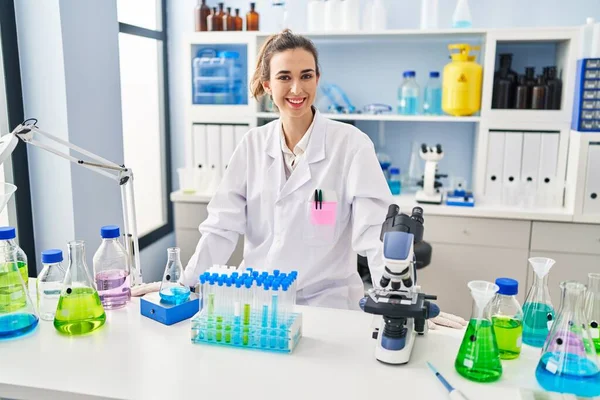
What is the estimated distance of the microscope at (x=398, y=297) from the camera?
1.08 meters

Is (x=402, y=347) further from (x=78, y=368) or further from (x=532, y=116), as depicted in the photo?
(x=532, y=116)

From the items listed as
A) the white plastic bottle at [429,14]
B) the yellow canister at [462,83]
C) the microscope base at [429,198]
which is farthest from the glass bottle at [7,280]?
the white plastic bottle at [429,14]

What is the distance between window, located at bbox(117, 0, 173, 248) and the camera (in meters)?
3.14

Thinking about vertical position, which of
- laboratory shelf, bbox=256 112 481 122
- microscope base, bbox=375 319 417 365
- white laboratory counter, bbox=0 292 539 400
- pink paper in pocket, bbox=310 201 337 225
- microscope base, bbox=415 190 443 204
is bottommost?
white laboratory counter, bbox=0 292 539 400

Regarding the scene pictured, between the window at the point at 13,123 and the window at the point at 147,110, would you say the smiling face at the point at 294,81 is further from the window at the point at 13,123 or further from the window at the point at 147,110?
the window at the point at 147,110

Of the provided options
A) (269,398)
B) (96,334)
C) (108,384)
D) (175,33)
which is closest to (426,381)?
(269,398)

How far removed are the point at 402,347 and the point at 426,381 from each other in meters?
0.09

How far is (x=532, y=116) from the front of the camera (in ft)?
9.14

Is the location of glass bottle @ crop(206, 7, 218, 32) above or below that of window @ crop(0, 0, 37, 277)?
above

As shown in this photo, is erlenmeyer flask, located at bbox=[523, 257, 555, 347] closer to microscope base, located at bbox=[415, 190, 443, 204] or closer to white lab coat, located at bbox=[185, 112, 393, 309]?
white lab coat, located at bbox=[185, 112, 393, 309]

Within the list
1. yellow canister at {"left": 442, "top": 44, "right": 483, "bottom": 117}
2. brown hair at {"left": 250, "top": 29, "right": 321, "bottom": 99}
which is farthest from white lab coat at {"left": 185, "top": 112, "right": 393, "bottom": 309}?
yellow canister at {"left": 442, "top": 44, "right": 483, "bottom": 117}

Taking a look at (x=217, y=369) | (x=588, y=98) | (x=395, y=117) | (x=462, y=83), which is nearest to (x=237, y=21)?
(x=395, y=117)

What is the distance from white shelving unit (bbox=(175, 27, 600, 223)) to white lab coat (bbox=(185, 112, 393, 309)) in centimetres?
117

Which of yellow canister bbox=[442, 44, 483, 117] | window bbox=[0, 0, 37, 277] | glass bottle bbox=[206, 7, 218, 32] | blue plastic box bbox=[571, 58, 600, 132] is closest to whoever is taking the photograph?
window bbox=[0, 0, 37, 277]
